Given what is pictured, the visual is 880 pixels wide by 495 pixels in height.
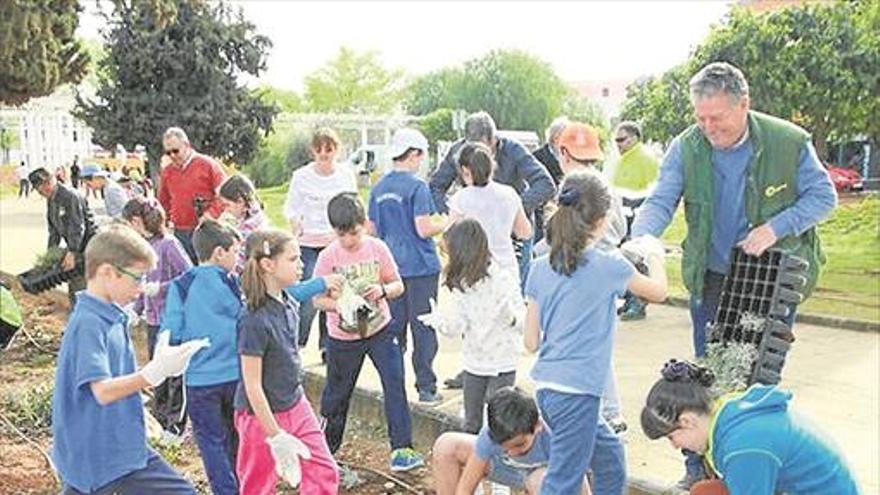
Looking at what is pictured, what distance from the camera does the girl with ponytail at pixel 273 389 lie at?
13.1ft

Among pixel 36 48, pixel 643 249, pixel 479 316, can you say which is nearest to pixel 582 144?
pixel 479 316

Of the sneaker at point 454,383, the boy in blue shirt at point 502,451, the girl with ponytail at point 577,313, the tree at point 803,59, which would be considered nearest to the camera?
the girl with ponytail at point 577,313

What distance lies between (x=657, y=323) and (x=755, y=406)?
6.45 m

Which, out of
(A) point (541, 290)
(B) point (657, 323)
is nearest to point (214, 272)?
(A) point (541, 290)

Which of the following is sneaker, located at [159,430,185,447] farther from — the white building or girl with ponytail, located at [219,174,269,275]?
the white building

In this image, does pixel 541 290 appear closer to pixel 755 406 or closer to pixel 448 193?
pixel 755 406

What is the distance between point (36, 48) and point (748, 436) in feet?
36.9

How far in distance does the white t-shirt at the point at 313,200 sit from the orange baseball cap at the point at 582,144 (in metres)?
2.23

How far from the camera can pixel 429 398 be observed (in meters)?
6.12

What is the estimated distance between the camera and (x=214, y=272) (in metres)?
4.62

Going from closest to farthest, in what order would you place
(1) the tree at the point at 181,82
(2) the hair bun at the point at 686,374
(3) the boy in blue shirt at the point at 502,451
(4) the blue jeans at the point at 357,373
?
(2) the hair bun at the point at 686,374, (3) the boy in blue shirt at the point at 502,451, (4) the blue jeans at the point at 357,373, (1) the tree at the point at 181,82

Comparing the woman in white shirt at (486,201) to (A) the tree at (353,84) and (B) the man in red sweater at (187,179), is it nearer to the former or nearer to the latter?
(B) the man in red sweater at (187,179)

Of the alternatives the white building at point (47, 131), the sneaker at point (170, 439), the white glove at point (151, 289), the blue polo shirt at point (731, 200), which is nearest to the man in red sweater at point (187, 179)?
the white glove at point (151, 289)

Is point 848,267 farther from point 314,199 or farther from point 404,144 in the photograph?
point 404,144
